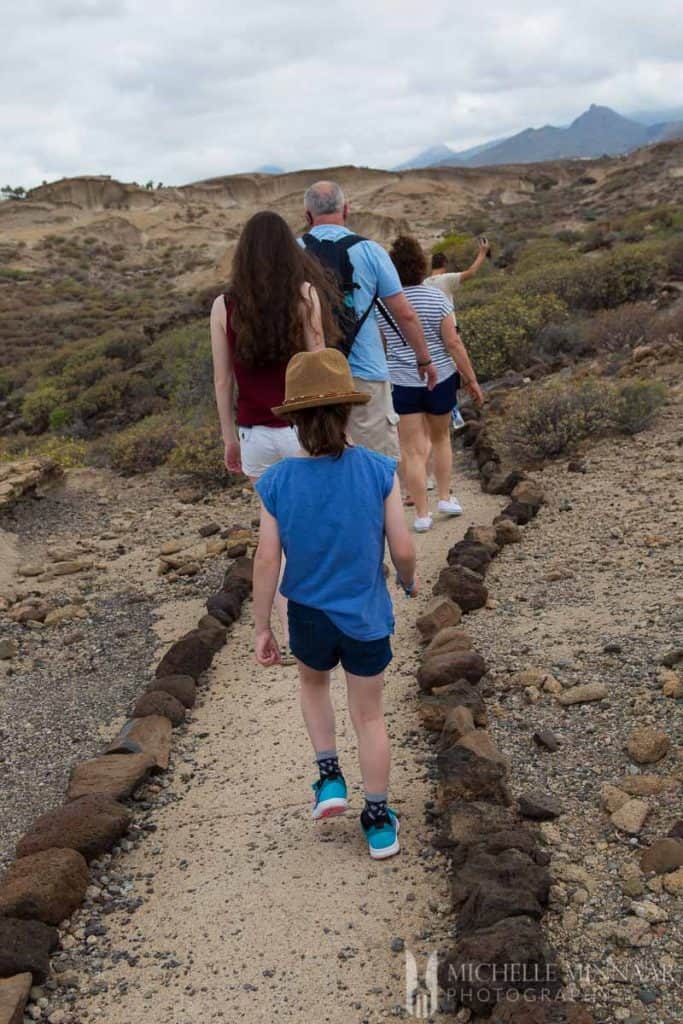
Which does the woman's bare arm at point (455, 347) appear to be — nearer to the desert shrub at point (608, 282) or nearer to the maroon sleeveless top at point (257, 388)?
the maroon sleeveless top at point (257, 388)

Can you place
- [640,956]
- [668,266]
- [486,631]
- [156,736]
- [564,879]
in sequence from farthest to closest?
[668,266] → [486,631] → [156,736] → [564,879] → [640,956]

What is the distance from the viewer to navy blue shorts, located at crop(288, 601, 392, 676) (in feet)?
9.99

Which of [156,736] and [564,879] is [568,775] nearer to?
[564,879]

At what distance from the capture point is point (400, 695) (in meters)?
4.50

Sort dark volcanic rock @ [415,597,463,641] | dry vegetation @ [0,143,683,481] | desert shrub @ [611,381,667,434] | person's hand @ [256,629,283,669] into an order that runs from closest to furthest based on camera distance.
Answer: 1. person's hand @ [256,629,283,669]
2. dark volcanic rock @ [415,597,463,641]
3. desert shrub @ [611,381,667,434]
4. dry vegetation @ [0,143,683,481]

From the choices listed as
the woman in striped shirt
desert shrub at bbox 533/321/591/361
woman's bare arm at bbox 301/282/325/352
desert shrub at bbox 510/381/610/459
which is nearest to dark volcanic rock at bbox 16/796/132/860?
woman's bare arm at bbox 301/282/325/352

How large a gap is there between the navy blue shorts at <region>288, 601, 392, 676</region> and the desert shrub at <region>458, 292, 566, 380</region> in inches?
355

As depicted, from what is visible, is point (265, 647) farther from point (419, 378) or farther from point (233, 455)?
point (419, 378)

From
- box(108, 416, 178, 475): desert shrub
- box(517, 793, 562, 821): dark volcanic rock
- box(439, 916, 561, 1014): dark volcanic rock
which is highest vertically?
box(439, 916, 561, 1014): dark volcanic rock

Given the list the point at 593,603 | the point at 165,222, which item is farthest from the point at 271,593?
the point at 165,222

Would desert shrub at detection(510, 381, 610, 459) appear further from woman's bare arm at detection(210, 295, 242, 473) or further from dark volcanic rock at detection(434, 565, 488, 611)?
woman's bare arm at detection(210, 295, 242, 473)

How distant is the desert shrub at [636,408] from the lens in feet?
27.3

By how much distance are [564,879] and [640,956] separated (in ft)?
Answer: 1.33

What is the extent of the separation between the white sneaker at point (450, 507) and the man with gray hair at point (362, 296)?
6.46 ft
